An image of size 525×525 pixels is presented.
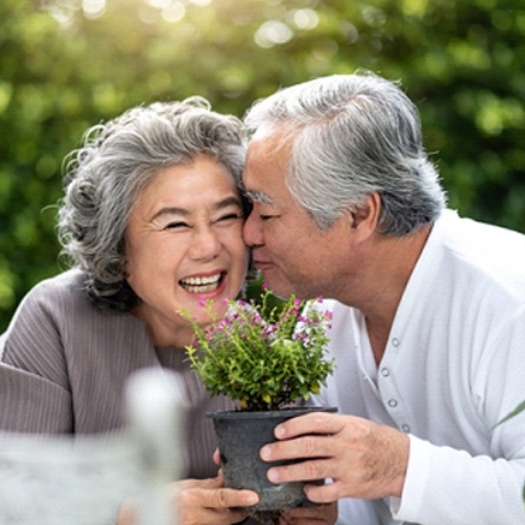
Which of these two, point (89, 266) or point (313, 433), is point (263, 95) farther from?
point (313, 433)

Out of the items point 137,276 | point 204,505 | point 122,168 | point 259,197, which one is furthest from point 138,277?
point 204,505

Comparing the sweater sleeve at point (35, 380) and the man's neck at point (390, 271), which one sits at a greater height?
the man's neck at point (390, 271)

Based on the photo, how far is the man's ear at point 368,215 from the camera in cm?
312

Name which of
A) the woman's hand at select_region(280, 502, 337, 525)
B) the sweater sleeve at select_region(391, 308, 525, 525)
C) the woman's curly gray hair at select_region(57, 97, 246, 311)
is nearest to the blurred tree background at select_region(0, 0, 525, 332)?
the woman's curly gray hair at select_region(57, 97, 246, 311)

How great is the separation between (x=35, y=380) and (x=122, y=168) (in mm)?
607

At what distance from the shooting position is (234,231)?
10.7 feet

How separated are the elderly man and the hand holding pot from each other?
0.27 m

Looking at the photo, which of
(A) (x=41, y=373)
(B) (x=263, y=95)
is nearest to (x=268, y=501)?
(A) (x=41, y=373)

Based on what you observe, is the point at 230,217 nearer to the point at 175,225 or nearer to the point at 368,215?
→ the point at 175,225

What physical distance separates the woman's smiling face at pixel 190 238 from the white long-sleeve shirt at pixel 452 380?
400 millimetres

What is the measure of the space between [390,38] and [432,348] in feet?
8.22

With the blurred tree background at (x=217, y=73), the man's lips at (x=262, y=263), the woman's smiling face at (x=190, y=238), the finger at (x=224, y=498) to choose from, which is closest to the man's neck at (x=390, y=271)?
the man's lips at (x=262, y=263)

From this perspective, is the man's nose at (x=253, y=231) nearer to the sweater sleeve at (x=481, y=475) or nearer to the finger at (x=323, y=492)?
the sweater sleeve at (x=481, y=475)

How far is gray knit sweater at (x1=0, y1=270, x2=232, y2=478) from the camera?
10.5 feet
